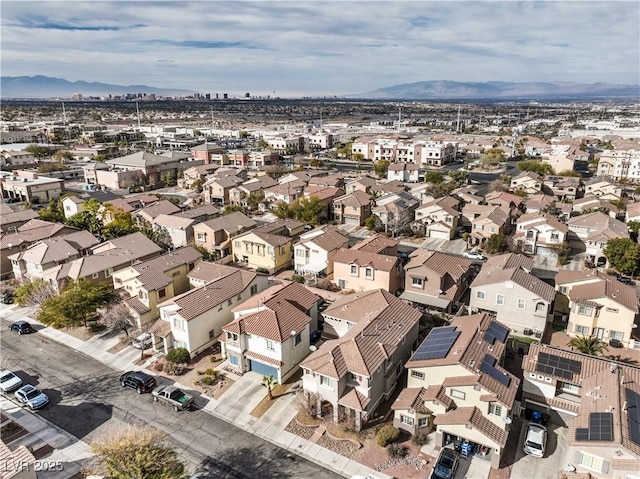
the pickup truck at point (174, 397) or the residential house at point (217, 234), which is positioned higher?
the residential house at point (217, 234)

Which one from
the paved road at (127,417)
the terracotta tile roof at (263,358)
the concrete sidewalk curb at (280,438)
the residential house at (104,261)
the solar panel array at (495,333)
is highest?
the solar panel array at (495,333)

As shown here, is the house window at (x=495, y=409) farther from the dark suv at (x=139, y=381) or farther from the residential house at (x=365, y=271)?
the dark suv at (x=139, y=381)

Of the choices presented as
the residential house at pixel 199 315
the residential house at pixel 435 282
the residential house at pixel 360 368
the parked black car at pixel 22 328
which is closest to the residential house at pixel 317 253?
the residential house at pixel 435 282

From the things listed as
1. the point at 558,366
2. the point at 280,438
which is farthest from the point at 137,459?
the point at 558,366

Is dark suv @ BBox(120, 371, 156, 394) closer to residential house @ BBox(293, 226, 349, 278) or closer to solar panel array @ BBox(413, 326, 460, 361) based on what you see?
solar panel array @ BBox(413, 326, 460, 361)

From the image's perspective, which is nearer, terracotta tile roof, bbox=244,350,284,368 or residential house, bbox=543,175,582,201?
terracotta tile roof, bbox=244,350,284,368

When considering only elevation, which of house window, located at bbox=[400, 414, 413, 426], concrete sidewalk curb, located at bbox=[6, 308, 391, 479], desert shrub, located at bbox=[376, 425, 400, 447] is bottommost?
concrete sidewalk curb, located at bbox=[6, 308, 391, 479]

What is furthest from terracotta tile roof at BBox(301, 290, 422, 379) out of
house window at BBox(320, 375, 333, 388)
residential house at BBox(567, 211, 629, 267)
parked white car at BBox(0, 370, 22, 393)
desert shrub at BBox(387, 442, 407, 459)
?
residential house at BBox(567, 211, 629, 267)

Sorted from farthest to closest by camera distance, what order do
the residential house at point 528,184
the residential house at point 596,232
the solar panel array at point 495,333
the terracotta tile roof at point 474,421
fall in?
the residential house at point 528,184 < the residential house at point 596,232 < the solar panel array at point 495,333 < the terracotta tile roof at point 474,421
